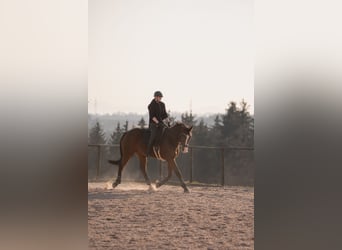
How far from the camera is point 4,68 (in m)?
1.96

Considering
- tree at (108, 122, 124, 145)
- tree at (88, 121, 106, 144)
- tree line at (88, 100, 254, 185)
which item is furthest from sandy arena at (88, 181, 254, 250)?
tree line at (88, 100, 254, 185)

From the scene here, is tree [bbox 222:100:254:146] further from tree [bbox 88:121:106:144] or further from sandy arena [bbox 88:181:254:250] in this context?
sandy arena [bbox 88:181:254:250]

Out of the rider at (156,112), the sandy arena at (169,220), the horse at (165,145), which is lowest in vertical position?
the sandy arena at (169,220)

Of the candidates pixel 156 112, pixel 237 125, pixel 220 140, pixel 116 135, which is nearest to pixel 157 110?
pixel 156 112

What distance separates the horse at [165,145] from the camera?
5752mm

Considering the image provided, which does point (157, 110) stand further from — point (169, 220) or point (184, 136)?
point (169, 220)

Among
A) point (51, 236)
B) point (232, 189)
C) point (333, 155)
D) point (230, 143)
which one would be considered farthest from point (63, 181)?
point (230, 143)

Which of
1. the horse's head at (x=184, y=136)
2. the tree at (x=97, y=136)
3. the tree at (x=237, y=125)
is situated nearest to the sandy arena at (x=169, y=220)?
the horse's head at (x=184, y=136)

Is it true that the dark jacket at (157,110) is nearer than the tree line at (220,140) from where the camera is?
Yes

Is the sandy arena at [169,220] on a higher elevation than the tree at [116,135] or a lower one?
lower

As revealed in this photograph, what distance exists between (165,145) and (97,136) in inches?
189

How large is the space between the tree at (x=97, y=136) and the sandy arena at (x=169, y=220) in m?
4.29

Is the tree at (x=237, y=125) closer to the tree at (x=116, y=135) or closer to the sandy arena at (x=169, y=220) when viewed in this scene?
the tree at (x=116, y=135)

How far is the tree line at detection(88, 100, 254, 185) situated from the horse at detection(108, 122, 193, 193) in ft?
11.4
